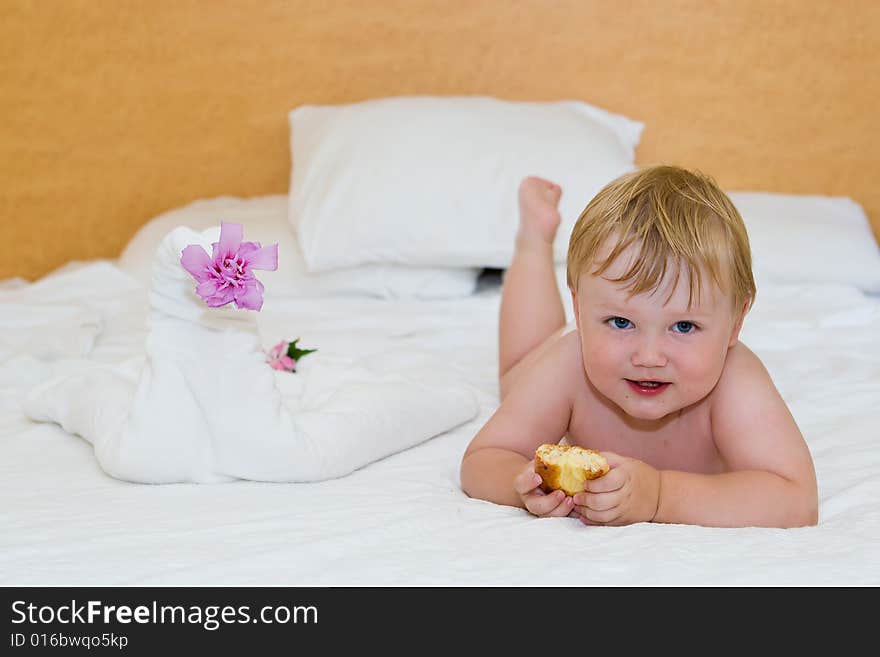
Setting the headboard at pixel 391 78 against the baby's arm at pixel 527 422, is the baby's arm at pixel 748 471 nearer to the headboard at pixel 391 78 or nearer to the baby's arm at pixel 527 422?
the baby's arm at pixel 527 422

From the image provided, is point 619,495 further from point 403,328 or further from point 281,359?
point 403,328

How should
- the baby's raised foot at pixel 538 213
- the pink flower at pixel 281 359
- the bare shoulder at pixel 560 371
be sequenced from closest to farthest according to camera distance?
the bare shoulder at pixel 560 371 < the pink flower at pixel 281 359 < the baby's raised foot at pixel 538 213

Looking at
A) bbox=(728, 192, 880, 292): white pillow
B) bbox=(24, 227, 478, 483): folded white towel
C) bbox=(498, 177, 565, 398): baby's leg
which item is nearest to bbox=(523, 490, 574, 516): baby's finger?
bbox=(24, 227, 478, 483): folded white towel

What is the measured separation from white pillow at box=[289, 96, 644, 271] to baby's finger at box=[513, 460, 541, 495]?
1058mm

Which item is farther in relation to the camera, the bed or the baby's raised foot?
the baby's raised foot

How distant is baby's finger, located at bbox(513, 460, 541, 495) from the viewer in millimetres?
1008

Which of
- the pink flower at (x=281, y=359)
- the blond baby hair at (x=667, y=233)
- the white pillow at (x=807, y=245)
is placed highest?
the blond baby hair at (x=667, y=233)

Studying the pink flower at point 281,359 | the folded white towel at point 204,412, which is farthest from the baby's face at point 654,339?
the pink flower at point 281,359

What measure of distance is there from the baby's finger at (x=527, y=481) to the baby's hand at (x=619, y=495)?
40 mm

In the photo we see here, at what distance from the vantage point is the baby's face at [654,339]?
3.36 ft

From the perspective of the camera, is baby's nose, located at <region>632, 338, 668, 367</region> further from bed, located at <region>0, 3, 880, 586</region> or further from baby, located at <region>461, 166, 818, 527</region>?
bed, located at <region>0, 3, 880, 586</region>

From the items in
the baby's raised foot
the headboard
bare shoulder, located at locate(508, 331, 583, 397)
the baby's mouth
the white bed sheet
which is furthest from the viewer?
the headboard

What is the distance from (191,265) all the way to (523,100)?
1613mm

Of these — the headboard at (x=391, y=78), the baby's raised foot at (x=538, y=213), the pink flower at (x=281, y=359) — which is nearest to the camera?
the pink flower at (x=281, y=359)
